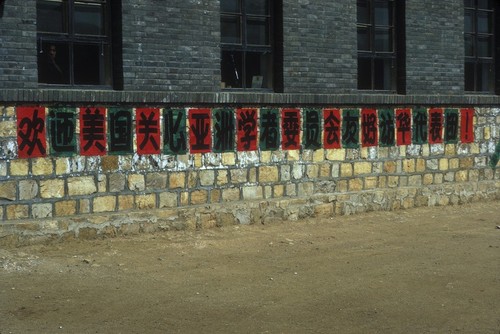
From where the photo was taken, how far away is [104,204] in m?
10.0

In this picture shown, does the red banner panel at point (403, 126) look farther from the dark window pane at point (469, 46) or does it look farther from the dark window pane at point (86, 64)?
the dark window pane at point (86, 64)

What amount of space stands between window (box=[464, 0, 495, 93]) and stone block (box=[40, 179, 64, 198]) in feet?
26.1

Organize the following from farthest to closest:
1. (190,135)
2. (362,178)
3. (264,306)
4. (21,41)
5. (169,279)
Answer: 1. (362,178)
2. (190,135)
3. (21,41)
4. (169,279)
5. (264,306)

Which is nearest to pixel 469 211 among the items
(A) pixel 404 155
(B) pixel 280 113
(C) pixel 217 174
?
(A) pixel 404 155

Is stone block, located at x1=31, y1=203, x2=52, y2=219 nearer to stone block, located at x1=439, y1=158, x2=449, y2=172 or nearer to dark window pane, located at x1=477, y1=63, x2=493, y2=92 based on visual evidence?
stone block, located at x1=439, y1=158, x2=449, y2=172

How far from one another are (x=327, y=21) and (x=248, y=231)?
3.59 m

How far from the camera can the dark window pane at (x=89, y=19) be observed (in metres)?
10.1

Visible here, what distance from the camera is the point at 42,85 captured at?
9.80 metres

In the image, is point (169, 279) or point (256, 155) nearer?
point (169, 279)

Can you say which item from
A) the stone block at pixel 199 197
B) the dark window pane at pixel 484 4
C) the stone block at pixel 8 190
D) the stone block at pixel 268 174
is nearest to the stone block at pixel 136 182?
the stone block at pixel 199 197

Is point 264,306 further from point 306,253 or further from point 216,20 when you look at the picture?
point 216,20

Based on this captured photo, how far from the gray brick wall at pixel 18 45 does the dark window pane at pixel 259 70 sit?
331 cm

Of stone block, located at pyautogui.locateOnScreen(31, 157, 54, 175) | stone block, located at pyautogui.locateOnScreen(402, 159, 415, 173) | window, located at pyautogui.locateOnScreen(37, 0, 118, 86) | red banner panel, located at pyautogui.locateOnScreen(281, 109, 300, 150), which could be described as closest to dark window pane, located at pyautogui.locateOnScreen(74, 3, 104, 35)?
window, located at pyautogui.locateOnScreen(37, 0, 118, 86)

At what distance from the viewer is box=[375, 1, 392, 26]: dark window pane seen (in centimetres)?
1309
